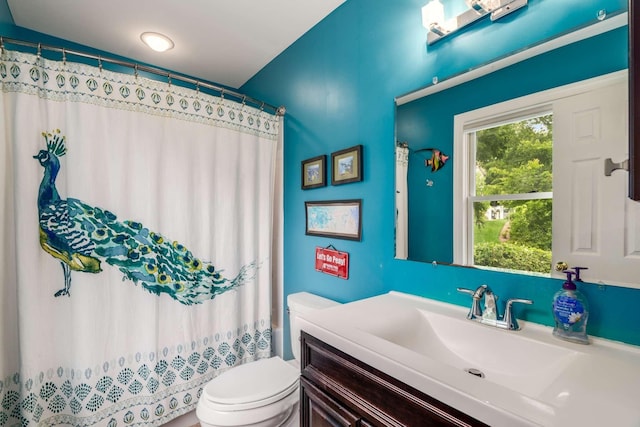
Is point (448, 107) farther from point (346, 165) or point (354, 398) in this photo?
point (354, 398)

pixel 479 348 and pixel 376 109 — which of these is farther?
pixel 376 109

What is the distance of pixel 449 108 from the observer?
1.17 metres

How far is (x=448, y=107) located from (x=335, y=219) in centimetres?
81

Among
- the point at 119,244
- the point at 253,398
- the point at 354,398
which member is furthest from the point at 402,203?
the point at 119,244

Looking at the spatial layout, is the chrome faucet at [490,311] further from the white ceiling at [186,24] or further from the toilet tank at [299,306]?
the white ceiling at [186,24]

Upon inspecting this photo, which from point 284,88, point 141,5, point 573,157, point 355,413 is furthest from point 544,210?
point 141,5

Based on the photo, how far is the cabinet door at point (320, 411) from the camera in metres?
0.84

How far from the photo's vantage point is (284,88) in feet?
6.91

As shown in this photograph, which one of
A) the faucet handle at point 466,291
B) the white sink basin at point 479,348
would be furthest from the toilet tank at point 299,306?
the faucet handle at point 466,291

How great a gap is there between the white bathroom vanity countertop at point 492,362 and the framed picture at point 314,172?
85 cm

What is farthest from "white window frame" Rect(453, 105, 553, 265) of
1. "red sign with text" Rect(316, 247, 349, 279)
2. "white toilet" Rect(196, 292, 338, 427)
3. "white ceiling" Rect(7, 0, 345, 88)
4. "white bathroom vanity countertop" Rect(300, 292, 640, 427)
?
"white ceiling" Rect(7, 0, 345, 88)

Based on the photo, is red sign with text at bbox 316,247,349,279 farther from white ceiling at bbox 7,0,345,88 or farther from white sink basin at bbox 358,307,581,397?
white ceiling at bbox 7,0,345,88

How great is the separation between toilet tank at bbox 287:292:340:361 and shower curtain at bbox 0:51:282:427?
0.38 meters

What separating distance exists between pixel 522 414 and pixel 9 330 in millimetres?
2001
